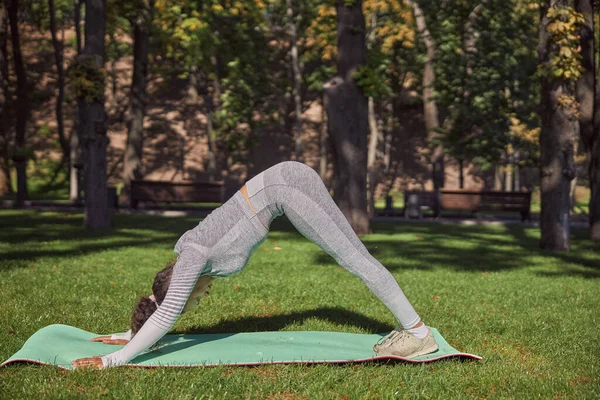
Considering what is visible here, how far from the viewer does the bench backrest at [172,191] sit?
21031 millimetres

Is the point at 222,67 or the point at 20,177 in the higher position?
the point at 222,67

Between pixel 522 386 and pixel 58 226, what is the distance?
12.9 m

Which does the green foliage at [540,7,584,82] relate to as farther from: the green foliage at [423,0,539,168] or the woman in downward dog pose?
the green foliage at [423,0,539,168]

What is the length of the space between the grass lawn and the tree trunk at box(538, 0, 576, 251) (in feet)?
1.85

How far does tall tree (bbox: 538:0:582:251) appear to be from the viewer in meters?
11.8

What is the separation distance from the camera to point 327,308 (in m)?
6.96

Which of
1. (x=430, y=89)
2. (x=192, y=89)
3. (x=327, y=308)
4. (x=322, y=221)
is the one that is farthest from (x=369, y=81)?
(x=192, y=89)

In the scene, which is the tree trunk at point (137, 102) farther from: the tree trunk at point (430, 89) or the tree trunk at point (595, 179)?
the tree trunk at point (595, 179)

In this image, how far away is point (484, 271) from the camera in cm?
1000

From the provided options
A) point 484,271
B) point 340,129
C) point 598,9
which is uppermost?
point 598,9

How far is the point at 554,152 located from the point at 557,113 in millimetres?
731

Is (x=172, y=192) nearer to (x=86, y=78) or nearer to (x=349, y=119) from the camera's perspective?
(x=86, y=78)

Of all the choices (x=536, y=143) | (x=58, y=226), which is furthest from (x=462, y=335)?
(x=536, y=143)

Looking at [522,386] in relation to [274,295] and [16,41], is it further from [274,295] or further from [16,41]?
[16,41]
